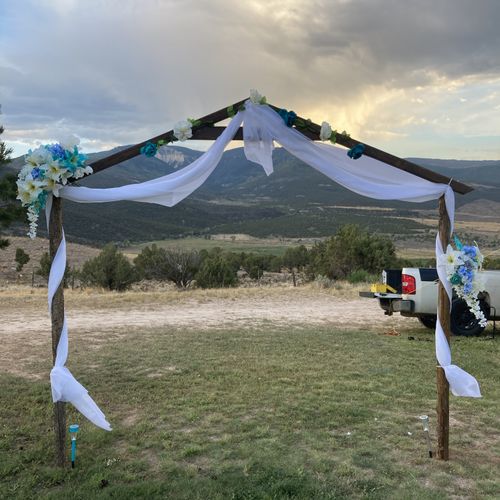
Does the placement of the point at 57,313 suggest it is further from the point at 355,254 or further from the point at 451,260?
the point at 355,254

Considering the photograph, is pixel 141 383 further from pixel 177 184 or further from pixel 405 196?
pixel 405 196

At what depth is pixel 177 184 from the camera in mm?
4711

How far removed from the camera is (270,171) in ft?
16.5

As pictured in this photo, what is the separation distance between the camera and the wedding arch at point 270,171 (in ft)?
15.0

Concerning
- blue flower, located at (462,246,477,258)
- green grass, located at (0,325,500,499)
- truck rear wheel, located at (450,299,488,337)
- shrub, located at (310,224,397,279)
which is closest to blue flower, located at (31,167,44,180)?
green grass, located at (0,325,500,499)

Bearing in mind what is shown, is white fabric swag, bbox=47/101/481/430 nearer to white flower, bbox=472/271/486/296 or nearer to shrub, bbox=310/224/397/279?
white flower, bbox=472/271/486/296

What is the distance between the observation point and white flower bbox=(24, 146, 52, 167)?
4367 millimetres

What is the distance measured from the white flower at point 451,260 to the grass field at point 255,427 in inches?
65.3

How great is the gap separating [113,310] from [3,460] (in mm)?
9146

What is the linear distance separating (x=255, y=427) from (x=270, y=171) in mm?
2560

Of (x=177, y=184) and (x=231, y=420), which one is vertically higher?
(x=177, y=184)

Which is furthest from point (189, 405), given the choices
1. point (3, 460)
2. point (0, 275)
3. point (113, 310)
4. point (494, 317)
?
point (0, 275)

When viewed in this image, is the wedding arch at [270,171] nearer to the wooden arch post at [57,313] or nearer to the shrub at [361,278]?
the wooden arch post at [57,313]

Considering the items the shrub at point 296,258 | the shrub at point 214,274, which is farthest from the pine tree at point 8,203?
the shrub at point 296,258
